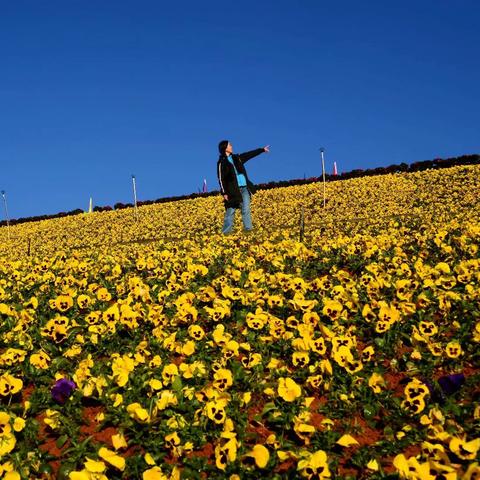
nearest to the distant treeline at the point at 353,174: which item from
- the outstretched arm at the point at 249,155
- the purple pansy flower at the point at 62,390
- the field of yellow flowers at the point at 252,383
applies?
the outstretched arm at the point at 249,155

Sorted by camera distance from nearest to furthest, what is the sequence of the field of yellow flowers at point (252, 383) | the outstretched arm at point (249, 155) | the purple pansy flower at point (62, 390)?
the field of yellow flowers at point (252, 383)
the purple pansy flower at point (62, 390)
the outstretched arm at point (249, 155)

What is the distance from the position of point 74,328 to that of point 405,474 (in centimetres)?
474

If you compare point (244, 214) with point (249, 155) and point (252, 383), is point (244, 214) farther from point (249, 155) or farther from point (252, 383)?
point (252, 383)

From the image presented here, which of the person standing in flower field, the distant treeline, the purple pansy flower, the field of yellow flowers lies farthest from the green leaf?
the distant treeline

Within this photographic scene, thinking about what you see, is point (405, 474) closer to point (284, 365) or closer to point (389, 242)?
point (284, 365)

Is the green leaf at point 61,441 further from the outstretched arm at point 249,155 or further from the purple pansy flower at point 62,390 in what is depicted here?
the outstretched arm at point 249,155

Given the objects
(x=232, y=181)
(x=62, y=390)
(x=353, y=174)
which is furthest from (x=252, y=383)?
(x=353, y=174)

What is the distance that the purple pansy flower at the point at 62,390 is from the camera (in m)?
4.57

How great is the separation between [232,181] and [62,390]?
1266 cm

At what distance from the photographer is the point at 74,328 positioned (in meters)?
6.83

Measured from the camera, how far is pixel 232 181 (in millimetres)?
16812

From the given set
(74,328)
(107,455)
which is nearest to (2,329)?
(74,328)

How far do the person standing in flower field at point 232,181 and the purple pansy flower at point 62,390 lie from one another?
1216 centimetres

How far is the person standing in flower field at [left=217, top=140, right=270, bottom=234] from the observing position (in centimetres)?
1680
